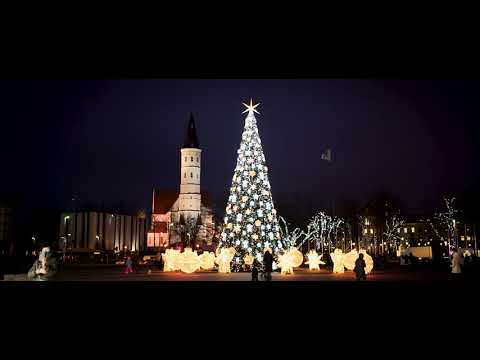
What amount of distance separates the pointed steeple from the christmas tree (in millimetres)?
76143

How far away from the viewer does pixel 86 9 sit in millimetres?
6523

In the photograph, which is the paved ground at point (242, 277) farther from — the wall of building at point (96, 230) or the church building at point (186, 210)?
the church building at point (186, 210)

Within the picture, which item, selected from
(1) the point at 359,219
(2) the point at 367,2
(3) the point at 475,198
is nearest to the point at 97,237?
(1) the point at 359,219

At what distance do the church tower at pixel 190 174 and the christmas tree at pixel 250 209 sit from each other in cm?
7172

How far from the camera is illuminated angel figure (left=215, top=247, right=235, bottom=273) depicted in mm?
26969

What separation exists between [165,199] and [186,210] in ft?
59.3

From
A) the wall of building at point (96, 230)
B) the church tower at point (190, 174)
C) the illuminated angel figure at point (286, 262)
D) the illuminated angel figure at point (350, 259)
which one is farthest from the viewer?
the church tower at point (190, 174)

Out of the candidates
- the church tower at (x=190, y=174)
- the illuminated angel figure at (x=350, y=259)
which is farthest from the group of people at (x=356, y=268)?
the church tower at (x=190, y=174)

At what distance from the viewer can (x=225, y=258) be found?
27.1 meters

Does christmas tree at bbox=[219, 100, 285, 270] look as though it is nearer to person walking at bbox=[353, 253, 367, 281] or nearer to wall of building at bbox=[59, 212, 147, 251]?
person walking at bbox=[353, 253, 367, 281]

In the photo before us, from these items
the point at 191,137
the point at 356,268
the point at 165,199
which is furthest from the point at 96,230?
the point at 356,268

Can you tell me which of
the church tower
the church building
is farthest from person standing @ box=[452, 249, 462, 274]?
the church tower

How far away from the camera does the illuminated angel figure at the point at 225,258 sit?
2697 cm

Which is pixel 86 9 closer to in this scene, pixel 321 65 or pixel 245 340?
pixel 321 65
